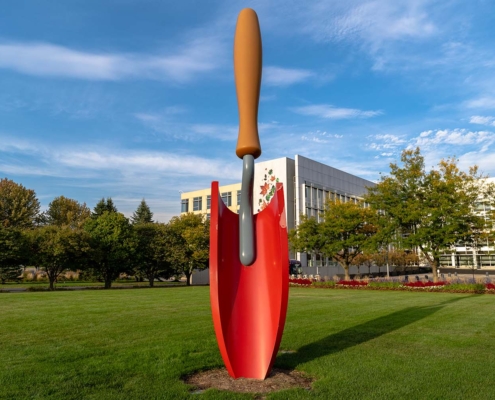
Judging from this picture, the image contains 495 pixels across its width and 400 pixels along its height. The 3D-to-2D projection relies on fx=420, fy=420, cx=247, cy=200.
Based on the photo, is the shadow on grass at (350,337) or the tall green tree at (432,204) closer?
the shadow on grass at (350,337)

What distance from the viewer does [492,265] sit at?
63125mm

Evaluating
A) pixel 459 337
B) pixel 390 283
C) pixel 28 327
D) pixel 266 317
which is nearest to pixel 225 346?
pixel 266 317

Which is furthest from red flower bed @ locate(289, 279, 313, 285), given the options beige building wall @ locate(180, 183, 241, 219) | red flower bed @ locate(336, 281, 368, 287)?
beige building wall @ locate(180, 183, 241, 219)

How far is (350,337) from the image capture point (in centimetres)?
836

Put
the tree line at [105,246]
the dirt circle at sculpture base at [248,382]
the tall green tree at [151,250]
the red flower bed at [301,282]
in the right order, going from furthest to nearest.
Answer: the tall green tree at [151,250] < the red flower bed at [301,282] < the tree line at [105,246] < the dirt circle at sculpture base at [248,382]

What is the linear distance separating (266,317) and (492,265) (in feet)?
224

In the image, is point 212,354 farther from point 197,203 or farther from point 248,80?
point 197,203

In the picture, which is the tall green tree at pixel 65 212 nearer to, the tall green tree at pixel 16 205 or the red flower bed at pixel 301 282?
the tall green tree at pixel 16 205

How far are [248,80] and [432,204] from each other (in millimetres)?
20593

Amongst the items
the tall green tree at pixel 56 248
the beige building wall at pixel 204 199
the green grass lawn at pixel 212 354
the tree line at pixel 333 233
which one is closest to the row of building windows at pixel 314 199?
the beige building wall at pixel 204 199

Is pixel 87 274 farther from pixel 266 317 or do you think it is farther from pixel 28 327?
pixel 266 317

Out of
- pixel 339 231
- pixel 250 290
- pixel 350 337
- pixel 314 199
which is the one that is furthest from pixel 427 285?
pixel 314 199

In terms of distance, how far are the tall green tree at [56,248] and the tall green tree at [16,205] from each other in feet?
69.9

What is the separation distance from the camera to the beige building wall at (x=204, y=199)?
49.8 m
